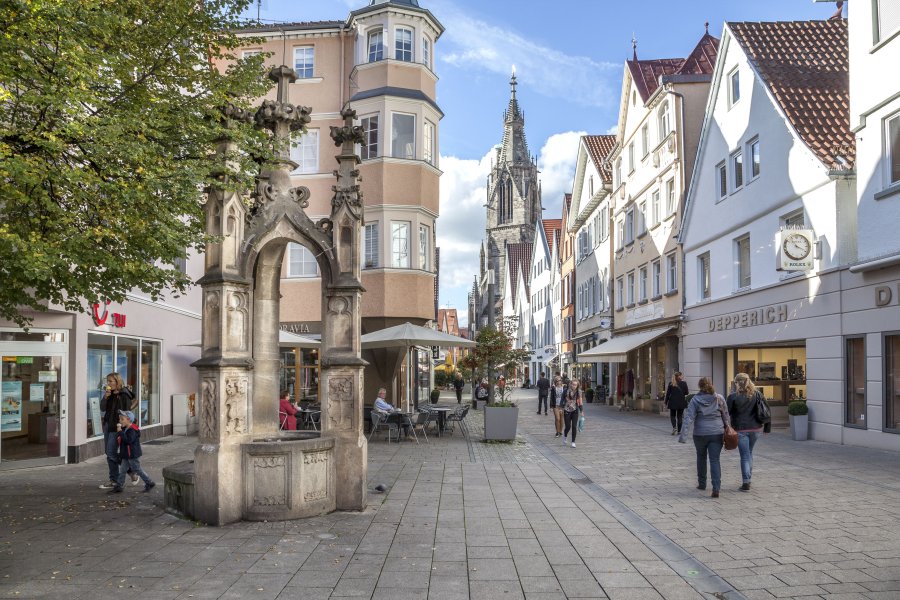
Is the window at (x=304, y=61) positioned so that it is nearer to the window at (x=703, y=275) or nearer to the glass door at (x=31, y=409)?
the glass door at (x=31, y=409)

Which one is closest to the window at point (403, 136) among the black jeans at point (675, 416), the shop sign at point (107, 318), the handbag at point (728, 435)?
the shop sign at point (107, 318)

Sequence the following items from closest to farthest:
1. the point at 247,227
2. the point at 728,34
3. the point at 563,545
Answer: the point at 563,545 < the point at 247,227 < the point at 728,34

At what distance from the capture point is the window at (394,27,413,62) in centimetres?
2461

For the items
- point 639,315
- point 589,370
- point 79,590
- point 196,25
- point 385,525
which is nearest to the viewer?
point 79,590

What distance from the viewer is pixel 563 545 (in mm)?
7957

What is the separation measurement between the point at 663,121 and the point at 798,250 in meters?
15.0

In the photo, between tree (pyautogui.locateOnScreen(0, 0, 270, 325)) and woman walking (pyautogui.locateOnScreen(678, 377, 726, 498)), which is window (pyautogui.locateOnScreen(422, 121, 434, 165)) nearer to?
tree (pyautogui.locateOnScreen(0, 0, 270, 325))

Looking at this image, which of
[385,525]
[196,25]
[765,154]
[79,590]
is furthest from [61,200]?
[765,154]

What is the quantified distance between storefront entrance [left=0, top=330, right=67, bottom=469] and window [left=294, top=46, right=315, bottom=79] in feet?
48.1

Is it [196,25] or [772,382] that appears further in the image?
[772,382]

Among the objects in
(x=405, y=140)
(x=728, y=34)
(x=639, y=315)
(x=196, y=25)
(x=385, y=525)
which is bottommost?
(x=385, y=525)

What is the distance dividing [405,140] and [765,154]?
1066cm

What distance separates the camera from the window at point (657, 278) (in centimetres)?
3167

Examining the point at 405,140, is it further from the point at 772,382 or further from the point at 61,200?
the point at 61,200
